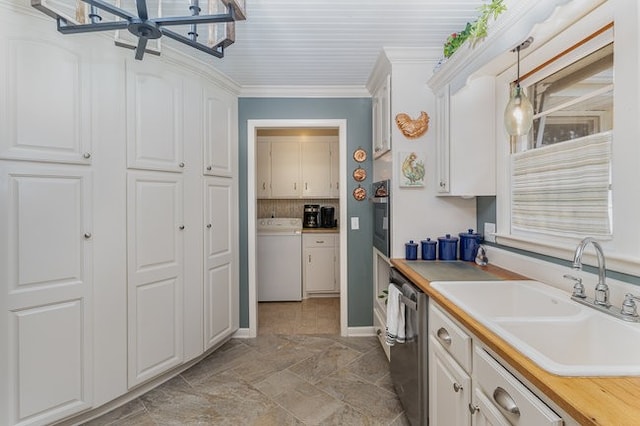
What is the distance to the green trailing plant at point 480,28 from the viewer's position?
Answer: 1453mm

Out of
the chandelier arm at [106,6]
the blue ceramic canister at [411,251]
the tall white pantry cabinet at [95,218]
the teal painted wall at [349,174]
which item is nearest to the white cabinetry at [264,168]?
the teal painted wall at [349,174]

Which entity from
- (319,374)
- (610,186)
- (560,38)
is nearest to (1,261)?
(319,374)

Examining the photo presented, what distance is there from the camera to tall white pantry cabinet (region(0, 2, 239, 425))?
156 centimetres

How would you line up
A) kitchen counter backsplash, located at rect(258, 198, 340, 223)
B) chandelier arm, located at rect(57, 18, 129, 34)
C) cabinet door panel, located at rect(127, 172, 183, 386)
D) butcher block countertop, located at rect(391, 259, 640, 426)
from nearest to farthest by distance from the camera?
1. butcher block countertop, located at rect(391, 259, 640, 426)
2. chandelier arm, located at rect(57, 18, 129, 34)
3. cabinet door panel, located at rect(127, 172, 183, 386)
4. kitchen counter backsplash, located at rect(258, 198, 340, 223)

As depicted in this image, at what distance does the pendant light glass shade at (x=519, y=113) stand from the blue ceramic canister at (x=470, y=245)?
2.81ft

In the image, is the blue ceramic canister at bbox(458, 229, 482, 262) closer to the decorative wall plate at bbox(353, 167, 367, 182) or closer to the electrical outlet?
the electrical outlet

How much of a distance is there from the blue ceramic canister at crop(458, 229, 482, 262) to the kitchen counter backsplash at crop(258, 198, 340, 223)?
2.60 m

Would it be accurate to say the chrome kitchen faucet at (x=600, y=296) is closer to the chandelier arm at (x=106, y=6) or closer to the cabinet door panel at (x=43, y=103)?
the chandelier arm at (x=106, y=6)

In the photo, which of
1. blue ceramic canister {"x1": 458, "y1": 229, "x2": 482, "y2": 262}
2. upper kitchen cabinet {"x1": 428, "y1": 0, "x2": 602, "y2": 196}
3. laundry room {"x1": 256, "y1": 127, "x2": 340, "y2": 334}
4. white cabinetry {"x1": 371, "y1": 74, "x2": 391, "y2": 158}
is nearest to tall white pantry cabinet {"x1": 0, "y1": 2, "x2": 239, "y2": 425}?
laundry room {"x1": 256, "y1": 127, "x2": 340, "y2": 334}

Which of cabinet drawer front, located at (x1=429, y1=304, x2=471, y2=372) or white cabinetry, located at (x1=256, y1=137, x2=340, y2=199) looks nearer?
cabinet drawer front, located at (x1=429, y1=304, x2=471, y2=372)

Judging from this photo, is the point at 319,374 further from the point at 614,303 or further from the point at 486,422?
the point at 614,303

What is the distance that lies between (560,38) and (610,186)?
0.73 m

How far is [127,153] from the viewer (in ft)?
6.44

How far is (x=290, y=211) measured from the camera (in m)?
4.68
